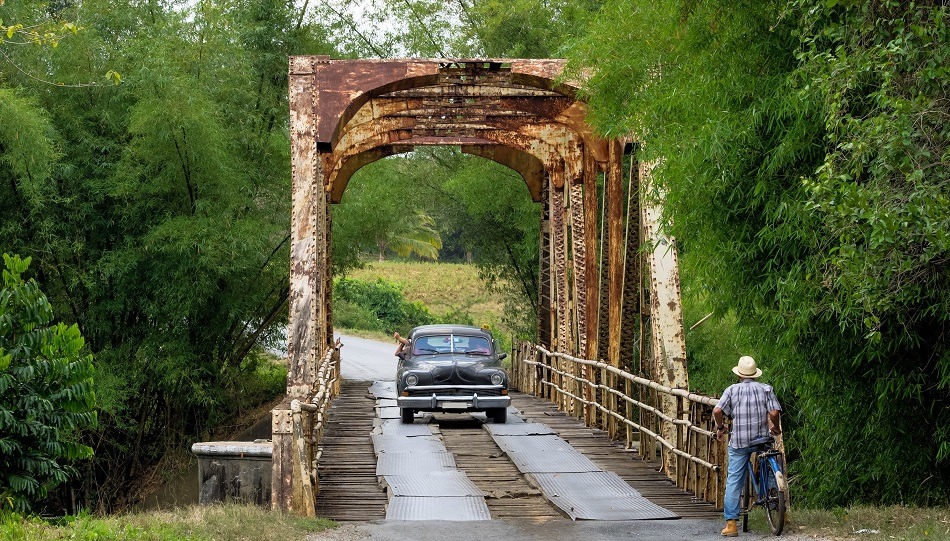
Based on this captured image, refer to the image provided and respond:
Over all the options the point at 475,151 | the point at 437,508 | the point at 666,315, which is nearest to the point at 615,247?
the point at 666,315

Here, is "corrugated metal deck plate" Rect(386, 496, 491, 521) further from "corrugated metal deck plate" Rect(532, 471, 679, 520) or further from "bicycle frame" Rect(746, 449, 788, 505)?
"bicycle frame" Rect(746, 449, 788, 505)

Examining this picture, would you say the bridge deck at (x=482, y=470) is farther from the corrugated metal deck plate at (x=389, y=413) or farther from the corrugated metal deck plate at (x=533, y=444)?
the corrugated metal deck plate at (x=389, y=413)

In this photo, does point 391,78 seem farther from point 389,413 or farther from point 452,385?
point 389,413

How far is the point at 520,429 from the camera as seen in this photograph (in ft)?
46.3

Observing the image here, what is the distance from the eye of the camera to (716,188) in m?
8.94

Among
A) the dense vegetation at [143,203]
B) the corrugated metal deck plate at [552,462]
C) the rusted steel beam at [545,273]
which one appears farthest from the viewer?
the rusted steel beam at [545,273]

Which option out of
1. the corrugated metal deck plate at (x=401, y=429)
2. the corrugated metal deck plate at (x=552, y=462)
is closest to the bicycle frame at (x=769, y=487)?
the corrugated metal deck plate at (x=552, y=462)

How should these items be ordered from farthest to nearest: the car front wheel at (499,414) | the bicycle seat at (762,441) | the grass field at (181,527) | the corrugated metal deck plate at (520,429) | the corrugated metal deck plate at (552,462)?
the car front wheel at (499,414)
the corrugated metal deck plate at (520,429)
the corrugated metal deck plate at (552,462)
the bicycle seat at (762,441)
the grass field at (181,527)

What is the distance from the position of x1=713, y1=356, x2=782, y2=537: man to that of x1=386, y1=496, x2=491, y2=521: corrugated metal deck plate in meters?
1.90

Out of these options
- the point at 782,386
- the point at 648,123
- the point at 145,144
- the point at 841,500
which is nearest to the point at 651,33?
the point at 648,123

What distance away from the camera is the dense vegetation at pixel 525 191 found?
757cm

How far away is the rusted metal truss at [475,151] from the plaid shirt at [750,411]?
3511 mm

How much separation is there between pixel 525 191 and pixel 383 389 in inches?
204

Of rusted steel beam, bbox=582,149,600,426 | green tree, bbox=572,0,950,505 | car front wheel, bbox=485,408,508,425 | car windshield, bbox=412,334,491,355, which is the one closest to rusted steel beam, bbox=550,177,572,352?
rusted steel beam, bbox=582,149,600,426
